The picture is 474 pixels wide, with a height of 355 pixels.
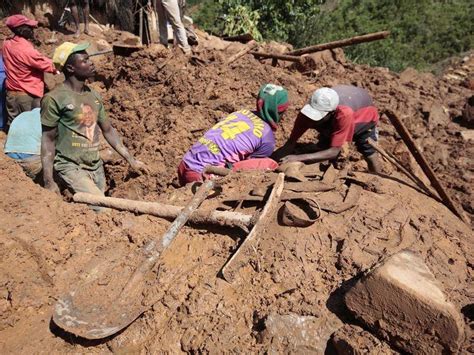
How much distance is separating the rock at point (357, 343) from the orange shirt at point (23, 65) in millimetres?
4698

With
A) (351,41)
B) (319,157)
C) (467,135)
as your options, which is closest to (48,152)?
(319,157)

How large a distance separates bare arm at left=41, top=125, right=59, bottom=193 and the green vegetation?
8.39 metres

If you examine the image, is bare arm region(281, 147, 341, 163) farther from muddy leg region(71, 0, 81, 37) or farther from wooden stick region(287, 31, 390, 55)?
muddy leg region(71, 0, 81, 37)

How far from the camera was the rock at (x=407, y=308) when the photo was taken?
179 centimetres

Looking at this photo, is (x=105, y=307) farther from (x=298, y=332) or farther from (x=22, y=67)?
(x=22, y=67)

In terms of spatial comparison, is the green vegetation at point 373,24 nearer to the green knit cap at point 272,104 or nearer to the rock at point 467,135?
the rock at point 467,135

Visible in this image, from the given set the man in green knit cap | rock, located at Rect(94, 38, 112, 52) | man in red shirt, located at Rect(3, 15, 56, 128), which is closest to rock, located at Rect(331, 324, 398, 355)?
the man in green knit cap

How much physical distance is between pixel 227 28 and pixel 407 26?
12743mm

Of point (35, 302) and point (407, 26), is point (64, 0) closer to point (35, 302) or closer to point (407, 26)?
point (35, 302)

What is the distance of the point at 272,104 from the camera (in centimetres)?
364

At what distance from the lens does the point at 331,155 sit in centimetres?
366

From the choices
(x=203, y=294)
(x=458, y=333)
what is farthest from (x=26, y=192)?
(x=458, y=333)

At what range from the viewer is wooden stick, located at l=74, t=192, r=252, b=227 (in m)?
2.63

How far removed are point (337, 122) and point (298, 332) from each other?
7.14 ft
